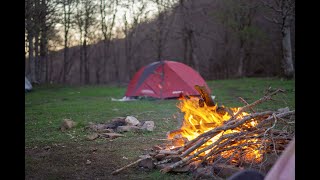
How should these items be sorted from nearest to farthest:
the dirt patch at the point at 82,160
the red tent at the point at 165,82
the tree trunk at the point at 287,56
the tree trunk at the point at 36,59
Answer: the dirt patch at the point at 82,160
the red tent at the point at 165,82
the tree trunk at the point at 287,56
the tree trunk at the point at 36,59

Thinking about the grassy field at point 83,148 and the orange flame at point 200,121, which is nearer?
the grassy field at point 83,148

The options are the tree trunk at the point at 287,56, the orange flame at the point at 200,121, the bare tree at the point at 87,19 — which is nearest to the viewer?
the orange flame at the point at 200,121

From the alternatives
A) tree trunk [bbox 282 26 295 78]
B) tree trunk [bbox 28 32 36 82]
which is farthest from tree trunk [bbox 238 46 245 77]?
tree trunk [bbox 28 32 36 82]

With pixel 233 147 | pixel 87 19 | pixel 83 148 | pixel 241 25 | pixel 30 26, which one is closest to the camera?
pixel 233 147

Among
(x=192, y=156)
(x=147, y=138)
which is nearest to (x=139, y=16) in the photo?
(x=147, y=138)

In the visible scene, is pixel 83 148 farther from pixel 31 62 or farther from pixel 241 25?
pixel 241 25

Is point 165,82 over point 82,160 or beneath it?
→ over

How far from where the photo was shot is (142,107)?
36.1 ft

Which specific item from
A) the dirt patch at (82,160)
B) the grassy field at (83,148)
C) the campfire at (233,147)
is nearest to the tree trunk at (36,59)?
the grassy field at (83,148)

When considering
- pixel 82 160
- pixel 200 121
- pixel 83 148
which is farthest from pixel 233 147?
pixel 83 148

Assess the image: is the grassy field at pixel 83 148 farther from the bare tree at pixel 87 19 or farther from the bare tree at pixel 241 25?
the bare tree at pixel 241 25

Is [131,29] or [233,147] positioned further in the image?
[131,29]

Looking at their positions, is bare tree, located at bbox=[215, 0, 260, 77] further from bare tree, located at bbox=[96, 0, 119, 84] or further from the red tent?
the red tent
